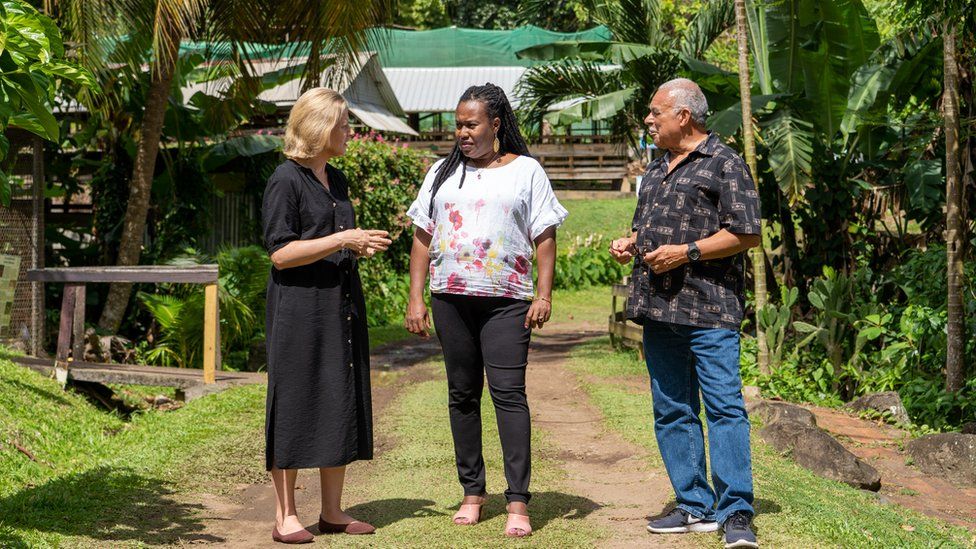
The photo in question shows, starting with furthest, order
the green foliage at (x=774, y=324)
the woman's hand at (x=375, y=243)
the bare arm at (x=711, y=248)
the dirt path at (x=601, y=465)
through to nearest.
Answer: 1. the green foliage at (x=774, y=324)
2. the dirt path at (x=601, y=465)
3. the woman's hand at (x=375, y=243)
4. the bare arm at (x=711, y=248)

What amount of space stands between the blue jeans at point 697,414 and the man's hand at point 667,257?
10.8 inches

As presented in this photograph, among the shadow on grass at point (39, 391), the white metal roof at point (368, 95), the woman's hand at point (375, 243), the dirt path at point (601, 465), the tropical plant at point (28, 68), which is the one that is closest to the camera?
the tropical plant at point (28, 68)

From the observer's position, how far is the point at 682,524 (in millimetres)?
4801

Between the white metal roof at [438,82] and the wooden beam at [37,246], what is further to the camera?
the white metal roof at [438,82]

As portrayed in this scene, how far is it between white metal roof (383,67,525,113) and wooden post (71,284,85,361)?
19.3m

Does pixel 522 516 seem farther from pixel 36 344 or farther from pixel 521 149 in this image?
pixel 36 344

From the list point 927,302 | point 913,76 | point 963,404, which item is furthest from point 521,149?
point 913,76

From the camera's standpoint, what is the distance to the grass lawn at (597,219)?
24.3 metres

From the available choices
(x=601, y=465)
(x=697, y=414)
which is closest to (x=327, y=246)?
(x=697, y=414)

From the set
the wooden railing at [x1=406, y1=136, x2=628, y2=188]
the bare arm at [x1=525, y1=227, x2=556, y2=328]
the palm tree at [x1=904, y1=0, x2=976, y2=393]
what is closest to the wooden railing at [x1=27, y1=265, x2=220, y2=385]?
the bare arm at [x1=525, y1=227, x2=556, y2=328]

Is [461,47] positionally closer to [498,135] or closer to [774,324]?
[774,324]

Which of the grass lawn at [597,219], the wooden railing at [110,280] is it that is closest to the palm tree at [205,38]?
the wooden railing at [110,280]

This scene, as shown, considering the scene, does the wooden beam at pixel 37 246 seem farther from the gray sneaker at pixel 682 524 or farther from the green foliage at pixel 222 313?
the gray sneaker at pixel 682 524

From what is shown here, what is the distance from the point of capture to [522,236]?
4844mm
